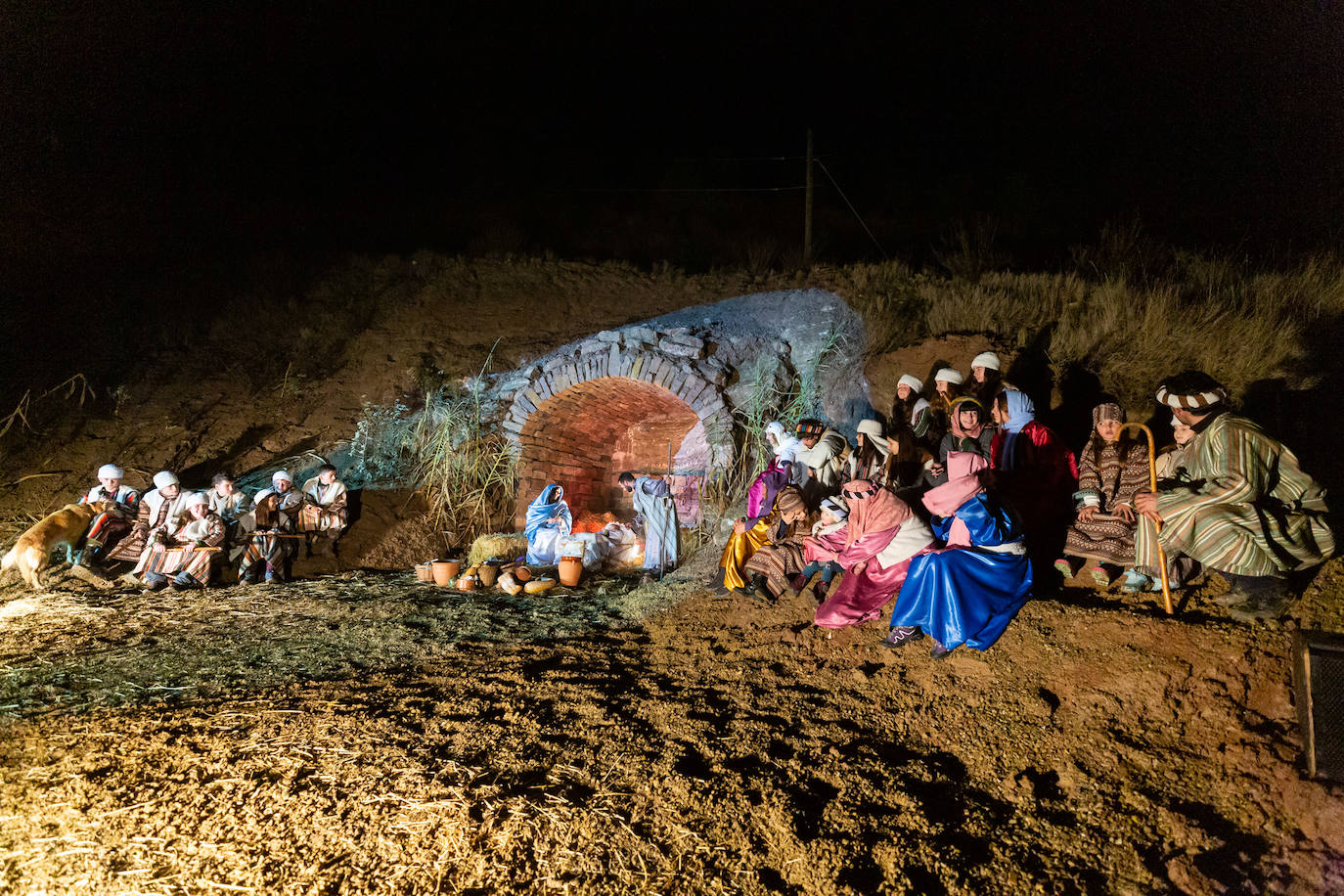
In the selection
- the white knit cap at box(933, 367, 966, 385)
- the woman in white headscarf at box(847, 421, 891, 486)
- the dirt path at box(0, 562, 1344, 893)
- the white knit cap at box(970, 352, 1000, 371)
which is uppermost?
the white knit cap at box(970, 352, 1000, 371)

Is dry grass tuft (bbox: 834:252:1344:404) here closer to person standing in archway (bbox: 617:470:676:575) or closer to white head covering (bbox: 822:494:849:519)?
person standing in archway (bbox: 617:470:676:575)

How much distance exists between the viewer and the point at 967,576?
364 centimetres

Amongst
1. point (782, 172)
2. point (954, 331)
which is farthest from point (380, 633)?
point (782, 172)

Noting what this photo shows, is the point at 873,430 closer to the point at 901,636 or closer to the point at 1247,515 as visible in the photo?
the point at 901,636

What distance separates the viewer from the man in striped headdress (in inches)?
126

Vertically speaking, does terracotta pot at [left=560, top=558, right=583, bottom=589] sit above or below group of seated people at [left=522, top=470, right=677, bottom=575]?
below

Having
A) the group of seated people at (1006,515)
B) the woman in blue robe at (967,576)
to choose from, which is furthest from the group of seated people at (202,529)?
the woman in blue robe at (967,576)

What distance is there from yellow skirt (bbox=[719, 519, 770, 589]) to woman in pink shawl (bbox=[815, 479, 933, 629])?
91 centimetres

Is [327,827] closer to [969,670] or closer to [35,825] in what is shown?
[35,825]

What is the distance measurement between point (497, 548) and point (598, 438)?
7.64ft

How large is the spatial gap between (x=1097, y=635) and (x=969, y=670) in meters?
0.69

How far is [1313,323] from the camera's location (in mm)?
5723

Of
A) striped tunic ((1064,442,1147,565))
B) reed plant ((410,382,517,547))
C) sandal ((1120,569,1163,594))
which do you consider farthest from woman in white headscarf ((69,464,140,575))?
sandal ((1120,569,1163,594))

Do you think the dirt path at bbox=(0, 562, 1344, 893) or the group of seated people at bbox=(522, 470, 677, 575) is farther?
the group of seated people at bbox=(522, 470, 677, 575)
